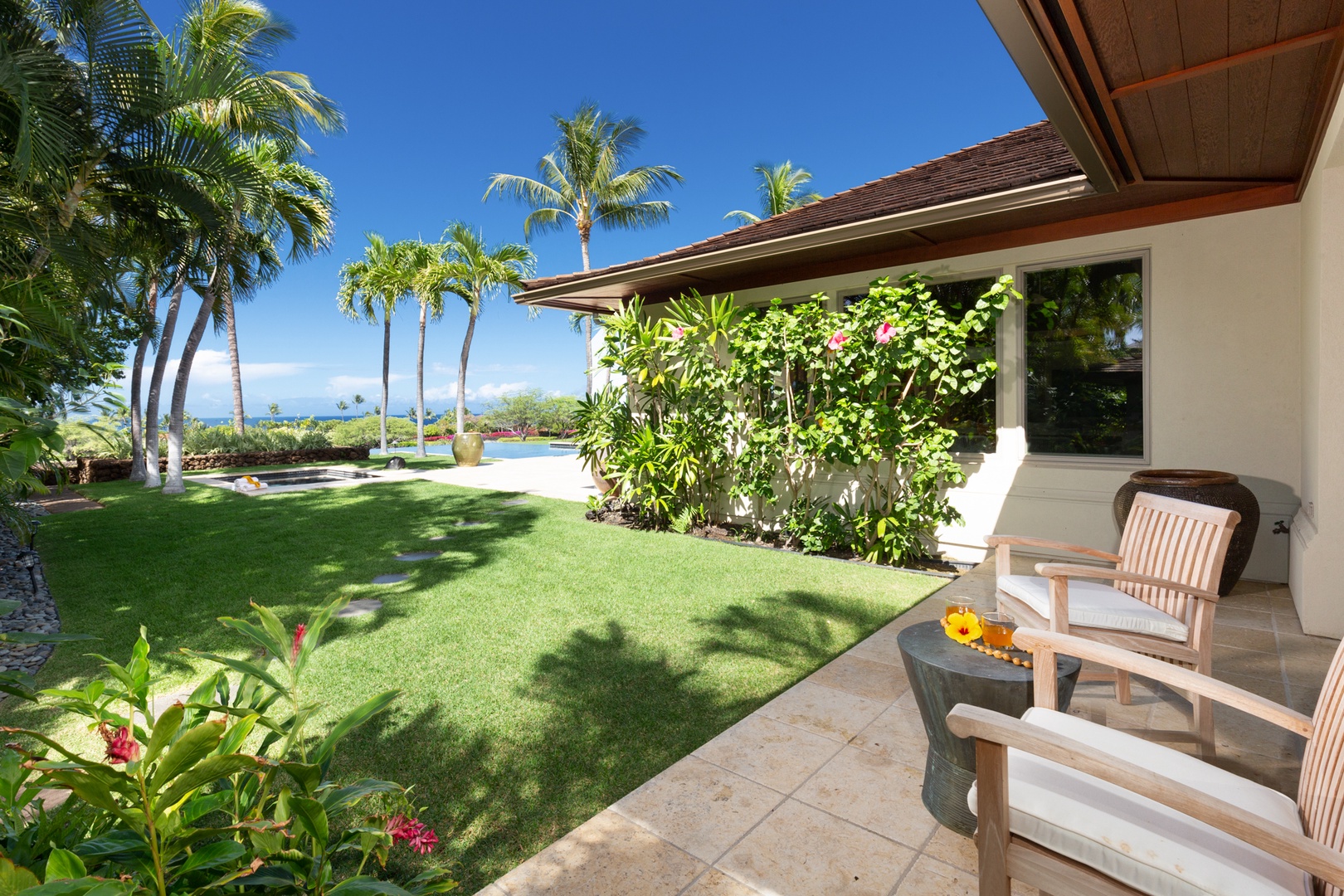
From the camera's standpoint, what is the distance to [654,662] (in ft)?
11.7

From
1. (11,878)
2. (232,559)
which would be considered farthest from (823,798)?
(232,559)

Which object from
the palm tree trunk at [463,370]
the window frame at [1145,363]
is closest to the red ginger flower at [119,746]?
the window frame at [1145,363]

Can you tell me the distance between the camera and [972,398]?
583cm

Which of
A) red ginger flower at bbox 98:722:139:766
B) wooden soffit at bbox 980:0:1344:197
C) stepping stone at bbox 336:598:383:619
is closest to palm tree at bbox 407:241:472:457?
stepping stone at bbox 336:598:383:619

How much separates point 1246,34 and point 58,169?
808cm

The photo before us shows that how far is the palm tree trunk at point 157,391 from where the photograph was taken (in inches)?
469

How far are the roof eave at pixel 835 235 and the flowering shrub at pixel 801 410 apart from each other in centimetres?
45

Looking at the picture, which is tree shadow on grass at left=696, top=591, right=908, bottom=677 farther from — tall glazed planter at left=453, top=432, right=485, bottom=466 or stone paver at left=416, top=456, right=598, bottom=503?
tall glazed planter at left=453, top=432, right=485, bottom=466

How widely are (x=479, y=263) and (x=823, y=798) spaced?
16964 millimetres

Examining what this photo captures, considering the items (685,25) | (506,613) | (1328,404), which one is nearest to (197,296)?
(506,613)

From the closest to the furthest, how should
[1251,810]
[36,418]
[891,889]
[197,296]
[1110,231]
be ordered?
1. [36,418]
2. [1251,810]
3. [891,889]
4. [1110,231]
5. [197,296]

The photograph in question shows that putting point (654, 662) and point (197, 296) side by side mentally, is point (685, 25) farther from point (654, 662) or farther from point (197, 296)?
point (654, 662)

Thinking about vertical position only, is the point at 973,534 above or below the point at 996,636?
below

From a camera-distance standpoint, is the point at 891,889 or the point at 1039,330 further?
the point at 1039,330
